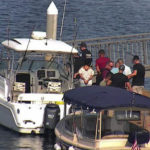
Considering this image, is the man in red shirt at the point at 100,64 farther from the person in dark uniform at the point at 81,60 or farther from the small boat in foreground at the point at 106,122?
the small boat in foreground at the point at 106,122

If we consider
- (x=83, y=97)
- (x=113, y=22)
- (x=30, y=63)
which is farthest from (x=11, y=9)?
(x=83, y=97)

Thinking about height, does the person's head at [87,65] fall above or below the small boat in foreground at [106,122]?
above

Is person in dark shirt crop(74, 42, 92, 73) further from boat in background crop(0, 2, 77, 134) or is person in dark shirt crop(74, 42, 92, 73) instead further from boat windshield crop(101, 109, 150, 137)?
boat windshield crop(101, 109, 150, 137)

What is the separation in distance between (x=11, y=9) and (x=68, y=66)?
3154 cm

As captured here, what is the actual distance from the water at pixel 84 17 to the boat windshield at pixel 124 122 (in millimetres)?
26275

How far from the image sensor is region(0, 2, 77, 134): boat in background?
27.8 metres

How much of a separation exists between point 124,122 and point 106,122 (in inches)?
19.3

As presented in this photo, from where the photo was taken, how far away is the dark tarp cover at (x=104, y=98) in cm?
2372

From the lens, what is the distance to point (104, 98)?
24.2m

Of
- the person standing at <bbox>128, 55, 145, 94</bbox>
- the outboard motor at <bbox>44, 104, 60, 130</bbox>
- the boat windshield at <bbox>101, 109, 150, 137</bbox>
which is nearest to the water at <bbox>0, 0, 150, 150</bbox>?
the person standing at <bbox>128, 55, 145, 94</bbox>

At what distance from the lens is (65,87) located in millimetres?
29500

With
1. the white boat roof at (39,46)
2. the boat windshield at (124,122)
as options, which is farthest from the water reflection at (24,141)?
the boat windshield at (124,122)

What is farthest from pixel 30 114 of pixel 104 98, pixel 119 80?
pixel 104 98

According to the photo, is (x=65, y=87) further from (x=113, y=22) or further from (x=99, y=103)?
(x=113, y=22)
